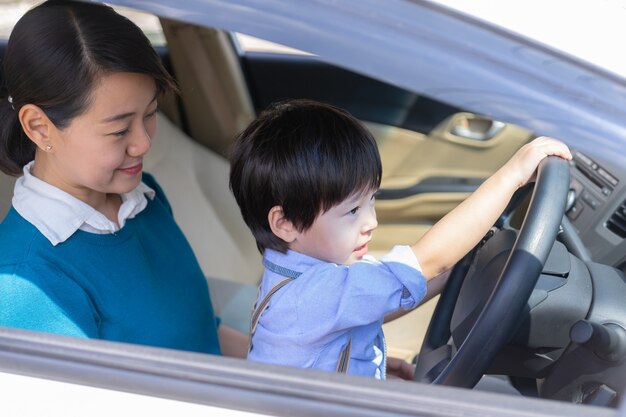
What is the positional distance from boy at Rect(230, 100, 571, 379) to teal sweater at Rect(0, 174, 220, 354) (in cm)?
25

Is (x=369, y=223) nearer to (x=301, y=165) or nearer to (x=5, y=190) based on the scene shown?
(x=301, y=165)

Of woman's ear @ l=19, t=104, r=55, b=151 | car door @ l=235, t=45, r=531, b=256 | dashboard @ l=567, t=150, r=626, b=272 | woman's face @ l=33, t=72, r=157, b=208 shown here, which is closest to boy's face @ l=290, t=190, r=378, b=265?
woman's face @ l=33, t=72, r=157, b=208

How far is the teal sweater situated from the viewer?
1.35m

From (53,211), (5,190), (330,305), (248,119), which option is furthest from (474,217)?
(248,119)

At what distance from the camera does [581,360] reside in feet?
4.34

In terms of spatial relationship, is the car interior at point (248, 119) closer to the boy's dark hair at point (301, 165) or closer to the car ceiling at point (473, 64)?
the boy's dark hair at point (301, 165)

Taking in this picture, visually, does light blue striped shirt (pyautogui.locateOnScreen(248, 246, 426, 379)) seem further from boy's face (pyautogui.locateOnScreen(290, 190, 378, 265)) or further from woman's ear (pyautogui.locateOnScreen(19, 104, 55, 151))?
woman's ear (pyautogui.locateOnScreen(19, 104, 55, 151))

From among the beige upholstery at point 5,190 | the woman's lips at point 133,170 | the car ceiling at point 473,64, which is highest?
the car ceiling at point 473,64

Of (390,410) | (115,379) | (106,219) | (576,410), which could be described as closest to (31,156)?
(106,219)

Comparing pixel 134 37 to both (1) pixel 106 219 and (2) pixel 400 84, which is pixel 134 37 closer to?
(1) pixel 106 219

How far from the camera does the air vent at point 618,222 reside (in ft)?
5.83

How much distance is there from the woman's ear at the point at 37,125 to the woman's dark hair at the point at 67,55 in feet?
0.04

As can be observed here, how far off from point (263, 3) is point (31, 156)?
0.88 meters

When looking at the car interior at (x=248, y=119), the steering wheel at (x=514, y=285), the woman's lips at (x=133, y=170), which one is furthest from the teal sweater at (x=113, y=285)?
the car interior at (x=248, y=119)
